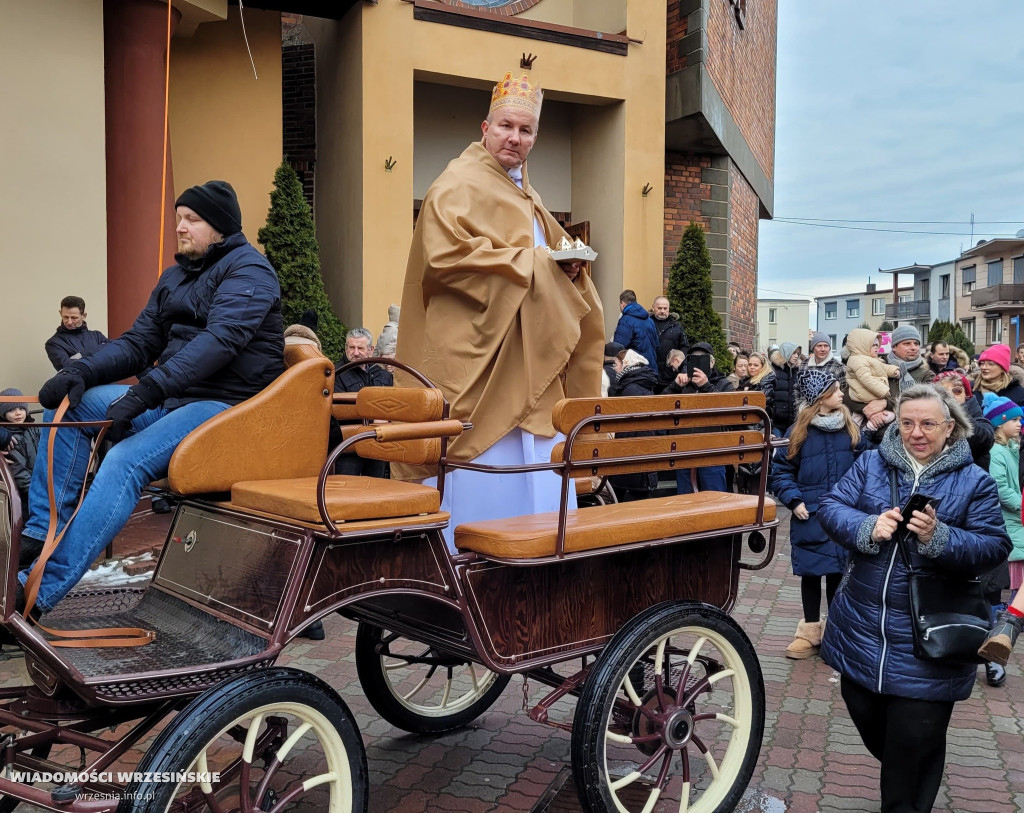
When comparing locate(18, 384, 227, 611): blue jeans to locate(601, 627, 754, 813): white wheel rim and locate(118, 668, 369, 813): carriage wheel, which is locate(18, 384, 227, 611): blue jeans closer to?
locate(118, 668, 369, 813): carriage wheel

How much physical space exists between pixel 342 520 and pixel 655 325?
943 cm

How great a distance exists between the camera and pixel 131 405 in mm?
2943

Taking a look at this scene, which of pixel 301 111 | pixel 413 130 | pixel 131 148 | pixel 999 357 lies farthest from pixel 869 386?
pixel 301 111

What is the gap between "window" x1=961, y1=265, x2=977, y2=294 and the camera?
63.0 metres

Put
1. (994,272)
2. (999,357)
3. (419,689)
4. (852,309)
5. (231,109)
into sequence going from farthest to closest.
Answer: (852,309)
(994,272)
(231,109)
(999,357)
(419,689)

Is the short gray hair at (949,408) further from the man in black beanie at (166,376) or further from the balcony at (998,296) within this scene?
the balcony at (998,296)

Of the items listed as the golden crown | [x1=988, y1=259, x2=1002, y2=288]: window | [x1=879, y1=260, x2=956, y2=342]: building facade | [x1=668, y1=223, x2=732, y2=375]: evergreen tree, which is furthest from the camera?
[x1=879, y1=260, x2=956, y2=342]: building facade

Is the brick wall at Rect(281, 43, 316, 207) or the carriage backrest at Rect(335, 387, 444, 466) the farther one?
the brick wall at Rect(281, 43, 316, 207)

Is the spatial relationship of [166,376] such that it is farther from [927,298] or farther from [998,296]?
[927,298]

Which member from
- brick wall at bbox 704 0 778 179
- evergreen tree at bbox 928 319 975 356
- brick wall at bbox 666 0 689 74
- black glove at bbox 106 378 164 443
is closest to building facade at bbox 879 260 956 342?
evergreen tree at bbox 928 319 975 356

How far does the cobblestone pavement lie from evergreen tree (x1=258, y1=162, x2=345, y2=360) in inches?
242

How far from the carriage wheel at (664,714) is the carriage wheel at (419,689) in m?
0.76

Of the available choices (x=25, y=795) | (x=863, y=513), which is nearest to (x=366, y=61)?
(x=863, y=513)

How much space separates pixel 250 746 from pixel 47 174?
6.91m
